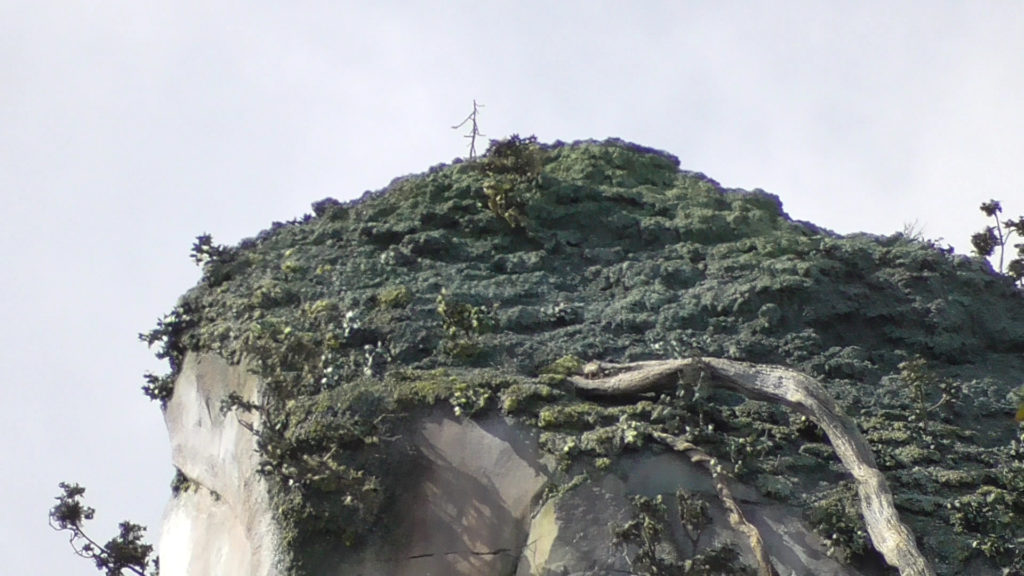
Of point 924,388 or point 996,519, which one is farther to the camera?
point 924,388

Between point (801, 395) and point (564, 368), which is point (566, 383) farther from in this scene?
point (801, 395)

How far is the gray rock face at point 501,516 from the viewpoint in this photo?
8172mm

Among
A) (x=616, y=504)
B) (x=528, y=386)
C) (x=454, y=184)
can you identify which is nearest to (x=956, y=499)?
(x=616, y=504)

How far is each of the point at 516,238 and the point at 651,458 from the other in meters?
3.05

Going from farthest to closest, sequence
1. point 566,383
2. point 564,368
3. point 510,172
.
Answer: point 510,172 → point 564,368 → point 566,383

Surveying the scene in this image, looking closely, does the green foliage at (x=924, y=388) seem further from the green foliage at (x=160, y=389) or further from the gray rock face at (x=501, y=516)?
the green foliage at (x=160, y=389)

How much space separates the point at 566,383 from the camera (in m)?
9.26

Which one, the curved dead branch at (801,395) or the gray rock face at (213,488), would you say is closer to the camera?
the curved dead branch at (801,395)

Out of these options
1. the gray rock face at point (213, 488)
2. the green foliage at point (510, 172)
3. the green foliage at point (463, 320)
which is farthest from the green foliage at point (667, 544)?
the green foliage at point (510, 172)

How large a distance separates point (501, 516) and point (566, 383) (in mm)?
1167

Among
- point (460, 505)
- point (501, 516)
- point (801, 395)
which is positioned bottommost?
point (501, 516)

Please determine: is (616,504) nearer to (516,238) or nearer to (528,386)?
(528,386)

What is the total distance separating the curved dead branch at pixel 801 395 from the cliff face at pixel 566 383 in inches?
3.6

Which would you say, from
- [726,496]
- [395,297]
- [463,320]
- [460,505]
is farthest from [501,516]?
[395,297]
